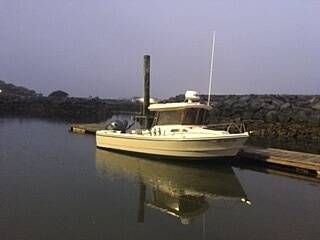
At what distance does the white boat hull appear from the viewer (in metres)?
14.3

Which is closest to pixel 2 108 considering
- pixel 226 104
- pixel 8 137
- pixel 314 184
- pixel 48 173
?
pixel 226 104

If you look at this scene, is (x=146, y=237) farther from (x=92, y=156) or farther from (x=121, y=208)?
(x=92, y=156)

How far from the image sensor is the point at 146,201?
34.1ft

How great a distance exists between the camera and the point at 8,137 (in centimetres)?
2183

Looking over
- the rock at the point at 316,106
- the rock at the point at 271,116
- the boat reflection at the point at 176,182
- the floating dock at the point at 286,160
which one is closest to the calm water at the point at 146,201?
the boat reflection at the point at 176,182

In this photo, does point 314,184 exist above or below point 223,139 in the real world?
below

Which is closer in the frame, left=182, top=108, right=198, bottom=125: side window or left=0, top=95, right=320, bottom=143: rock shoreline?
left=182, top=108, right=198, bottom=125: side window

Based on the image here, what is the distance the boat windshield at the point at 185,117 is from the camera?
50.2 ft

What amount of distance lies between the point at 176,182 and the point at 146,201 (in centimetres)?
223

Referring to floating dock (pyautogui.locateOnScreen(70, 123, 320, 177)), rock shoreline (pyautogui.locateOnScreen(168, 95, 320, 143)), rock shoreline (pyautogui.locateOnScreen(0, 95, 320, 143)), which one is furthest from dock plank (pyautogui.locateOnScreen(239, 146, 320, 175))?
rock shoreline (pyautogui.locateOnScreen(168, 95, 320, 143))

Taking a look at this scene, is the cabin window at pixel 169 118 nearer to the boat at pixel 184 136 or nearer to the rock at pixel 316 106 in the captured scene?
the boat at pixel 184 136

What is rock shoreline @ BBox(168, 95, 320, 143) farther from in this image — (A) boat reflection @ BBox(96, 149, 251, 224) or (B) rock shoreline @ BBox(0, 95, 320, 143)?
(A) boat reflection @ BBox(96, 149, 251, 224)

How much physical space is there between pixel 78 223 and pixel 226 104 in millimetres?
27692

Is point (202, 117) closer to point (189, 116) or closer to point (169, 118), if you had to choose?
point (189, 116)
